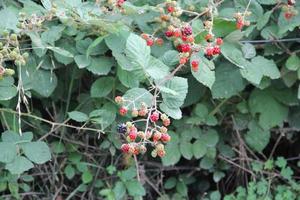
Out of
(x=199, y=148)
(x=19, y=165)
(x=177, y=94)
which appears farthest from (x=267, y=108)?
(x=19, y=165)

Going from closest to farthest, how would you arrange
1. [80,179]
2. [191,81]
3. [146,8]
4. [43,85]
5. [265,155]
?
[146,8] < [43,85] < [191,81] < [80,179] < [265,155]

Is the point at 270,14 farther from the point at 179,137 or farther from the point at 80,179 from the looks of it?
the point at 80,179

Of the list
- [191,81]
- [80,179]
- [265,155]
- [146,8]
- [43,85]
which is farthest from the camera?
[265,155]

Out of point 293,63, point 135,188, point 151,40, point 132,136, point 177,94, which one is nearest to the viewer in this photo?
point 132,136

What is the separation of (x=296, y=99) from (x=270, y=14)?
0.32m

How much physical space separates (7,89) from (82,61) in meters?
0.23

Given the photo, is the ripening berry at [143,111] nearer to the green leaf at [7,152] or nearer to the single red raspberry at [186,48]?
the single red raspberry at [186,48]

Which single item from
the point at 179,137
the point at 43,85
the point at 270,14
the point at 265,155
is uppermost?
the point at 270,14

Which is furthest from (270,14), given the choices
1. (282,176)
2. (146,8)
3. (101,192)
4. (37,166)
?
(37,166)

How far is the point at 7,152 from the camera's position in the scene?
62.8 inches

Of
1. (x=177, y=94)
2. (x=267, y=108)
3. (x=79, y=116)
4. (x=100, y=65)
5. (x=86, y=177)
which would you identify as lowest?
(x=86, y=177)

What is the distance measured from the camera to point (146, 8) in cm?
153

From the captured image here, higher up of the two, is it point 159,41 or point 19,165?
point 159,41

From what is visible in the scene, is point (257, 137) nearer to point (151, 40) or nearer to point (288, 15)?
point (288, 15)
